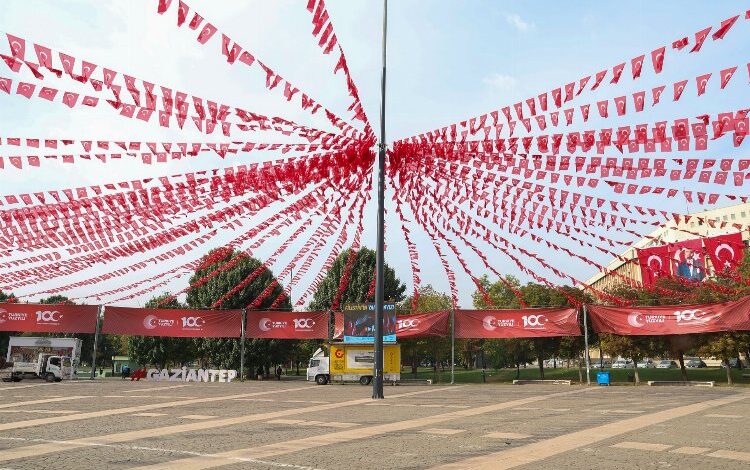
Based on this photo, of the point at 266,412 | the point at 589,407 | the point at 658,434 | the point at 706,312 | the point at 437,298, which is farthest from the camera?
the point at 437,298

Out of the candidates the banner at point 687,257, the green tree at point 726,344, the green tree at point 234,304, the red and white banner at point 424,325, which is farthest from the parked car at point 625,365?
the red and white banner at point 424,325

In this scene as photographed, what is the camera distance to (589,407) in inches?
770

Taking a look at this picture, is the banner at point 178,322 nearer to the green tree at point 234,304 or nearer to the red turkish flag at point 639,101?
the green tree at point 234,304

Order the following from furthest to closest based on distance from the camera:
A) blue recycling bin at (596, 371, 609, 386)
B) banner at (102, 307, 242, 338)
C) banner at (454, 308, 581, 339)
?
banner at (102, 307, 242, 338) < banner at (454, 308, 581, 339) < blue recycling bin at (596, 371, 609, 386)

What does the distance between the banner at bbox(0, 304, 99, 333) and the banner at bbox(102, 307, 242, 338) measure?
5.95ft

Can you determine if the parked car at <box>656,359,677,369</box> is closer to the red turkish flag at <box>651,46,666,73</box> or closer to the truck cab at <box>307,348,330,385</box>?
the truck cab at <box>307,348,330,385</box>

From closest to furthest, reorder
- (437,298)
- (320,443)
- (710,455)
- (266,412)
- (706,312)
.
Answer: (710,455), (320,443), (266,412), (706,312), (437,298)

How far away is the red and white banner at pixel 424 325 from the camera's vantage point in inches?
1490

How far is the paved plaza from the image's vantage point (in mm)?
10039

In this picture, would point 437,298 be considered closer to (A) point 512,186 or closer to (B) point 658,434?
(A) point 512,186

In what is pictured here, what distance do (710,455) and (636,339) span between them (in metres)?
32.0

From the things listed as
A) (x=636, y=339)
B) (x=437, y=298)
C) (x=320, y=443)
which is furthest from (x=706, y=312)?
(x=437, y=298)

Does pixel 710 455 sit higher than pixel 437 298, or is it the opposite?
pixel 437 298

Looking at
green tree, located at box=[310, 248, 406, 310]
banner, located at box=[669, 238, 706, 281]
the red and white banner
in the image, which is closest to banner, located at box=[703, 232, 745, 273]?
banner, located at box=[669, 238, 706, 281]
